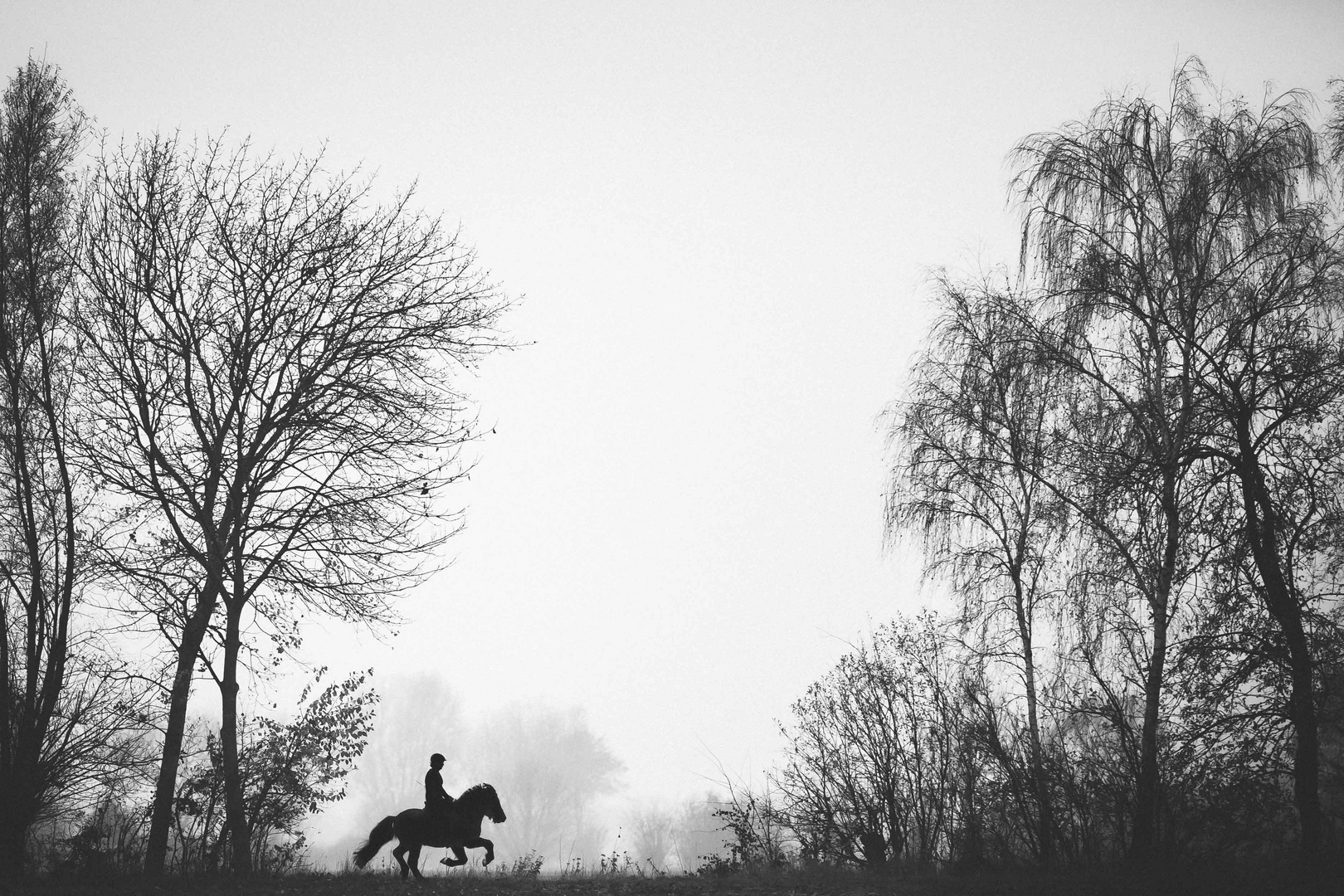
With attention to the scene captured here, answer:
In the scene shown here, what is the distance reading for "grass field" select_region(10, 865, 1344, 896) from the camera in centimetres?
1002

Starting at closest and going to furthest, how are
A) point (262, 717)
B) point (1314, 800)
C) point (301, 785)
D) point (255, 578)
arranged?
point (1314, 800) < point (255, 578) < point (301, 785) < point (262, 717)

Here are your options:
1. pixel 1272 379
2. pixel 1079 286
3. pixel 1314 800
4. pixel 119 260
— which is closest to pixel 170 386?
pixel 119 260

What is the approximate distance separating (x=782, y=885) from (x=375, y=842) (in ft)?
18.1

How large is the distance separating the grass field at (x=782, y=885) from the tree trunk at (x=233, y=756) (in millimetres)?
771

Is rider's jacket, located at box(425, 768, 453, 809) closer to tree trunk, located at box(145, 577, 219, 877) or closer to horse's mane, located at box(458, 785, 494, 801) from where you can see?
horse's mane, located at box(458, 785, 494, 801)

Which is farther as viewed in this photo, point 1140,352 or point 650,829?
point 650,829

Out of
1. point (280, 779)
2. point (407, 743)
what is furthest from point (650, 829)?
point (280, 779)

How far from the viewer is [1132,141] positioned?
1476 centimetres

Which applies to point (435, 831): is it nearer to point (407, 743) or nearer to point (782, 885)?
point (782, 885)

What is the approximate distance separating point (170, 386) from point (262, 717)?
596 cm

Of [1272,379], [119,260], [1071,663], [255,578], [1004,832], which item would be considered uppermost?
[119,260]

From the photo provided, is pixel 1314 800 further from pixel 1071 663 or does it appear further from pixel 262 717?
pixel 262 717

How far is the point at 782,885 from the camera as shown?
11.6 meters

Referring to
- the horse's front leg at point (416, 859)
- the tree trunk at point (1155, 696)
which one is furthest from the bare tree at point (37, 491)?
the tree trunk at point (1155, 696)
